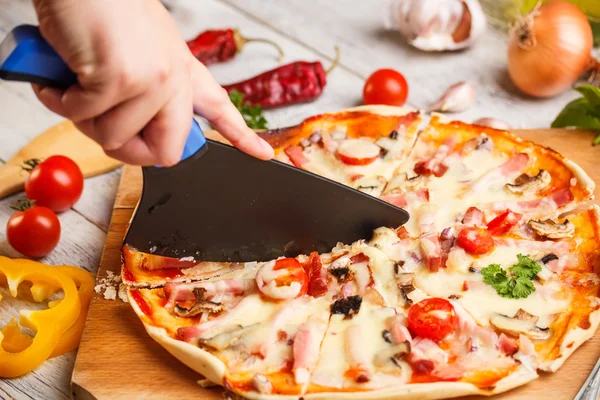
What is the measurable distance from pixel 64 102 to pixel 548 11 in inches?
150

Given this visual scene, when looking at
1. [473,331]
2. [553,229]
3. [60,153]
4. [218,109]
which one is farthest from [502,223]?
[60,153]

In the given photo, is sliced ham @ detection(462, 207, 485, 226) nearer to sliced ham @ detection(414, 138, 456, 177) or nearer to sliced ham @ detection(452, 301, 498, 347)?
sliced ham @ detection(414, 138, 456, 177)

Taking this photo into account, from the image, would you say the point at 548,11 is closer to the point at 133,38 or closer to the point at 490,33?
the point at 490,33

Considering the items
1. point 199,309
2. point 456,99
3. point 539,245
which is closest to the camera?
point 199,309

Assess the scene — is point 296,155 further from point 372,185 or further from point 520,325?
point 520,325

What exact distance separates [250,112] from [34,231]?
5.26 feet

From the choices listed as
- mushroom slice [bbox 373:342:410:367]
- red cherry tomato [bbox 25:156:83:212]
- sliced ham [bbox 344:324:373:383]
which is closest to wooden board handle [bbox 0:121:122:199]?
red cherry tomato [bbox 25:156:83:212]

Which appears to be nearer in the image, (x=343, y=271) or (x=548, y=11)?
(x=343, y=271)

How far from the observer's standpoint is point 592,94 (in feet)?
14.6

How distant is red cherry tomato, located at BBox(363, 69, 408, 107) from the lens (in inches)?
198

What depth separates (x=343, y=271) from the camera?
3500mm

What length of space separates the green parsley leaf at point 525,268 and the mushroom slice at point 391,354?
0.74 m

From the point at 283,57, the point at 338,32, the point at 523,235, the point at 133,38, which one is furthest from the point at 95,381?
the point at 338,32

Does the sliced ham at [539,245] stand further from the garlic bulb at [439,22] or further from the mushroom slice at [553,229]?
the garlic bulb at [439,22]
